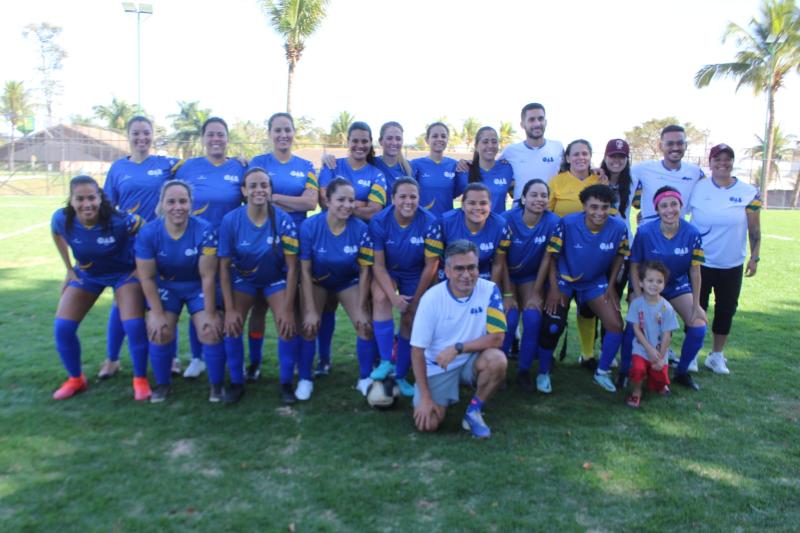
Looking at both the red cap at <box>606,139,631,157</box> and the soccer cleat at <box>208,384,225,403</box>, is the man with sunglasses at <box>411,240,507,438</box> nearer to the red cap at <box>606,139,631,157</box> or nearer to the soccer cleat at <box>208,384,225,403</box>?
the soccer cleat at <box>208,384,225,403</box>

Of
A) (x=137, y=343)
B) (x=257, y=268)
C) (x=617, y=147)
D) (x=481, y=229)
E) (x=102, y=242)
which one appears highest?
(x=617, y=147)

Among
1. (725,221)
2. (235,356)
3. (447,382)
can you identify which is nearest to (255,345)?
(235,356)

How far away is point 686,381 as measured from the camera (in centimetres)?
458

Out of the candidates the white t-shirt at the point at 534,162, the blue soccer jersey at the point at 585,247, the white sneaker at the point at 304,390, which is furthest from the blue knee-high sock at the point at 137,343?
the white t-shirt at the point at 534,162

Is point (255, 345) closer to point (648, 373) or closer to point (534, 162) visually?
point (534, 162)

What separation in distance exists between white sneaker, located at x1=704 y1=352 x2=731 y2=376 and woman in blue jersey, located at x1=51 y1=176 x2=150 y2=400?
437 centimetres

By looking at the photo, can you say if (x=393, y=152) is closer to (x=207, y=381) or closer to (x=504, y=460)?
(x=207, y=381)

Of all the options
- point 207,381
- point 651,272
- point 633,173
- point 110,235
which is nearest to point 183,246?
point 110,235

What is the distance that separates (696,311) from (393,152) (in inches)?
104

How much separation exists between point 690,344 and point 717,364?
0.58 meters

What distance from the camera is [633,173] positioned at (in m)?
5.15

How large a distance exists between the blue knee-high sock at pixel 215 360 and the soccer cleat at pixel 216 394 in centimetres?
3

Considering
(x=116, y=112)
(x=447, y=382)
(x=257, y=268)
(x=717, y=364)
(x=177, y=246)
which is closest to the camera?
(x=447, y=382)

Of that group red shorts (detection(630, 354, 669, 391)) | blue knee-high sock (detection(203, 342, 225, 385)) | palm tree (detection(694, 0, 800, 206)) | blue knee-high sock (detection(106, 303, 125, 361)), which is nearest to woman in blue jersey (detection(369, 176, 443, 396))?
blue knee-high sock (detection(203, 342, 225, 385))
